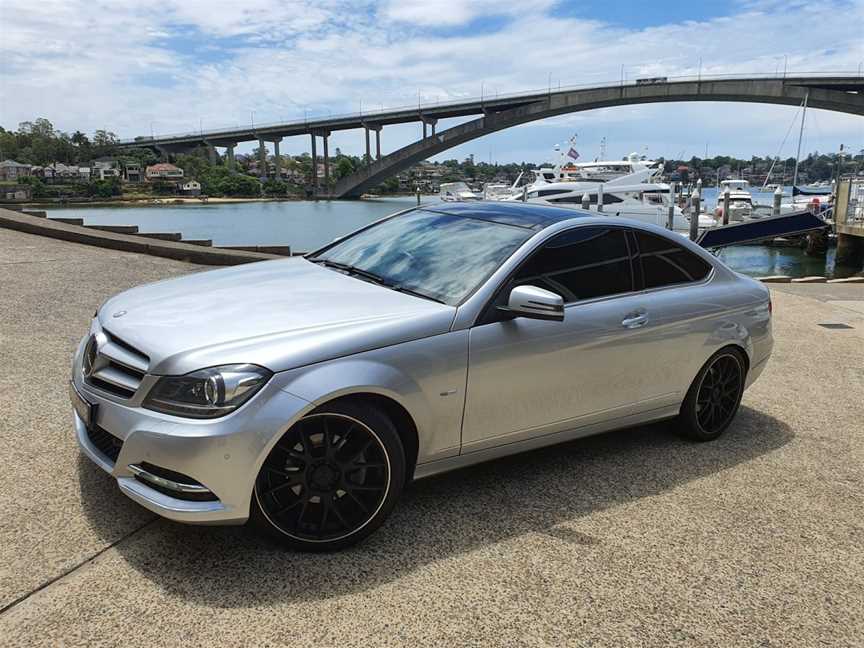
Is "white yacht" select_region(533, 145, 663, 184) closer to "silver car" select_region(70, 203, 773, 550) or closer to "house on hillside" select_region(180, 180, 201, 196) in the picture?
"silver car" select_region(70, 203, 773, 550)

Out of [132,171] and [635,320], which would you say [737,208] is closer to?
[635,320]

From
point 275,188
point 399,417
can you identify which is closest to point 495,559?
point 399,417

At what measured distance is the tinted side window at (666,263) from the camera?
13.6 ft

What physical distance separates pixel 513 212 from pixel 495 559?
2059 mm

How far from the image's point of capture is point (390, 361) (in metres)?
2.91

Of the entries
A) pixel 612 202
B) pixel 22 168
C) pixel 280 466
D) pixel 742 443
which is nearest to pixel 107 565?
pixel 280 466

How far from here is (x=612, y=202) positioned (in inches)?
1238

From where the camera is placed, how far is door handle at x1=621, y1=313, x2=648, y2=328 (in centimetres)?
382

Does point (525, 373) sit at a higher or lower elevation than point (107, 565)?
higher

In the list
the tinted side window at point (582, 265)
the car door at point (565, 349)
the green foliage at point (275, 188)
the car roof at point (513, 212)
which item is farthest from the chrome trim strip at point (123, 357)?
the green foliage at point (275, 188)

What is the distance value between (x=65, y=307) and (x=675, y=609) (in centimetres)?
621

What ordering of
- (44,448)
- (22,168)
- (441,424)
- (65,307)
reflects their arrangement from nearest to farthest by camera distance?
(441,424) → (44,448) → (65,307) → (22,168)

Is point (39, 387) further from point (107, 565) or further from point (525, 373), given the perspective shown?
point (525, 373)

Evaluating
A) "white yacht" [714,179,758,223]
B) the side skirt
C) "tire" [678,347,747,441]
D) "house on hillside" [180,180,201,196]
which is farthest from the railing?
"house on hillside" [180,180,201,196]
